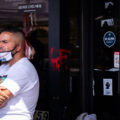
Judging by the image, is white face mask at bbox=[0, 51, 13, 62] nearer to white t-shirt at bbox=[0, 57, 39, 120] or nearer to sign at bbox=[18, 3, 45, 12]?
white t-shirt at bbox=[0, 57, 39, 120]

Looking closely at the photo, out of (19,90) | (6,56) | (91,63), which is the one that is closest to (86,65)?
(91,63)

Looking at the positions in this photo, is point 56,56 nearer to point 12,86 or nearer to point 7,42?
point 7,42

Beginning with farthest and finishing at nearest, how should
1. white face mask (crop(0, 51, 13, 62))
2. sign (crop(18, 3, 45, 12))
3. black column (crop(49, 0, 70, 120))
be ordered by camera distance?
sign (crop(18, 3, 45, 12)), black column (crop(49, 0, 70, 120)), white face mask (crop(0, 51, 13, 62))

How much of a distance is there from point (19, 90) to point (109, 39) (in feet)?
5.02

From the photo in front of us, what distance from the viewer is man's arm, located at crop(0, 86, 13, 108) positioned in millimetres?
2395

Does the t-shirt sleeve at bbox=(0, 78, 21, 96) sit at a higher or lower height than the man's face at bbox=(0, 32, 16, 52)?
lower

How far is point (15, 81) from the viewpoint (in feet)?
8.07

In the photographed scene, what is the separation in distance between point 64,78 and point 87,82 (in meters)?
0.37

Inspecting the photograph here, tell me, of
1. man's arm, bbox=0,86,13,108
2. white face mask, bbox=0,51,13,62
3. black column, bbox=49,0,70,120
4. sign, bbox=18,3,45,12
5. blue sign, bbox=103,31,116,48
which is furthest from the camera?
sign, bbox=18,3,45,12

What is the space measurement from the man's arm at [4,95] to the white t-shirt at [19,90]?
0.10ft

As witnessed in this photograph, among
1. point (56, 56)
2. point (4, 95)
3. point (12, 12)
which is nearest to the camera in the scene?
point (4, 95)

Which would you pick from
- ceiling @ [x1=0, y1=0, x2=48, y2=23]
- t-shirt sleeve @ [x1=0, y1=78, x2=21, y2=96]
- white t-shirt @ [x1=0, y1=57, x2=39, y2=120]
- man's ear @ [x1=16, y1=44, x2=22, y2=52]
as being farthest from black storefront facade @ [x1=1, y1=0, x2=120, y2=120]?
t-shirt sleeve @ [x1=0, y1=78, x2=21, y2=96]

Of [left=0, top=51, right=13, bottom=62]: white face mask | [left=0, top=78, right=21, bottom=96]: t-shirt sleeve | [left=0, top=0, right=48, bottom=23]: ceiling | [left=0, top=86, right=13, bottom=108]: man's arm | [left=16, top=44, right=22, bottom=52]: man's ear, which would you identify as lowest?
[left=0, top=86, right=13, bottom=108]: man's arm

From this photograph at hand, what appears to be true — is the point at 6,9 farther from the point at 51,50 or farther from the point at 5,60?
the point at 5,60
